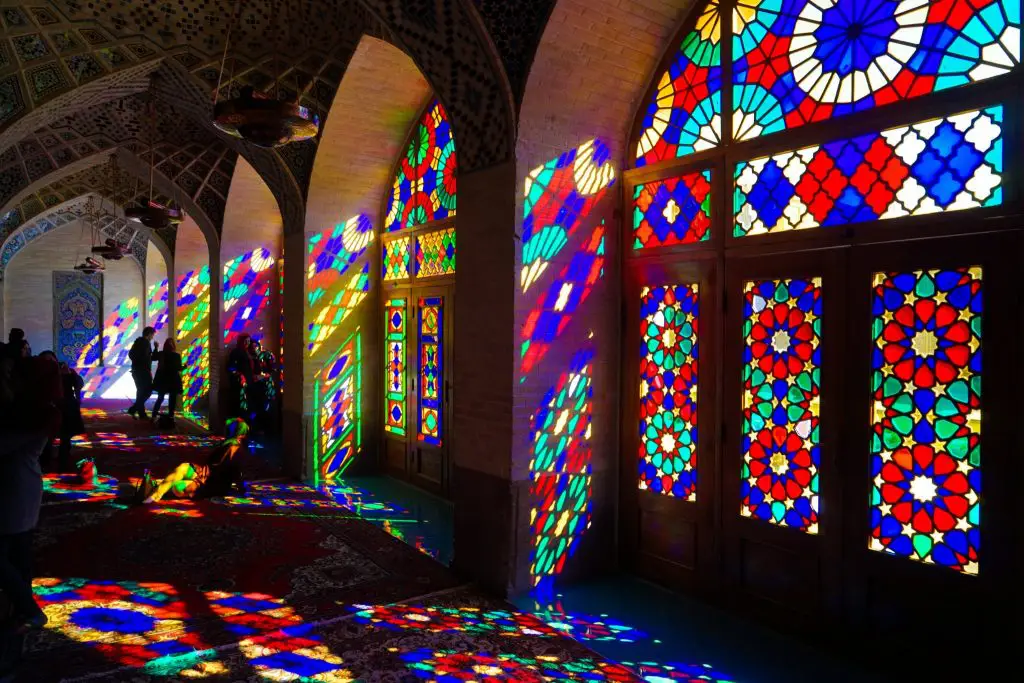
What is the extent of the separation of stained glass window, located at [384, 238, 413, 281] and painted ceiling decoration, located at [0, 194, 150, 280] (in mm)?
8878

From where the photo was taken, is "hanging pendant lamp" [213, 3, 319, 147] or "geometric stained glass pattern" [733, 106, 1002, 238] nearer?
"geometric stained glass pattern" [733, 106, 1002, 238]

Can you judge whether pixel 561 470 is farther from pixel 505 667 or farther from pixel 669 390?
pixel 505 667

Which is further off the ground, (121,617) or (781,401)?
(781,401)

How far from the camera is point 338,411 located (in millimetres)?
7211

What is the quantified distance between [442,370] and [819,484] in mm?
3628

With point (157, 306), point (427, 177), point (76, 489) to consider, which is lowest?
point (76, 489)

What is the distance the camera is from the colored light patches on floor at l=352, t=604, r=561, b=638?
11.4ft

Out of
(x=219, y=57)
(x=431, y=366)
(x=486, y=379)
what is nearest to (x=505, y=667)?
(x=486, y=379)

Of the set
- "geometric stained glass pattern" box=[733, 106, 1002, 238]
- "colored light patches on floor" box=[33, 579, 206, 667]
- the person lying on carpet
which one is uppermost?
"geometric stained glass pattern" box=[733, 106, 1002, 238]

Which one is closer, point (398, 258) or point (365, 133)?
point (365, 133)

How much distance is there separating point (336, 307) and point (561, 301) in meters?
3.65

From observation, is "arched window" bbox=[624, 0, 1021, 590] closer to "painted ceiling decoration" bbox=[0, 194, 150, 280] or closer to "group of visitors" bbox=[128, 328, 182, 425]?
"group of visitors" bbox=[128, 328, 182, 425]

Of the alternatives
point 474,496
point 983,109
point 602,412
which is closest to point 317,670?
point 474,496

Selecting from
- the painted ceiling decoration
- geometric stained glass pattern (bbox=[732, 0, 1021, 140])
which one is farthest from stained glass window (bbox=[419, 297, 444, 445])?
the painted ceiling decoration
